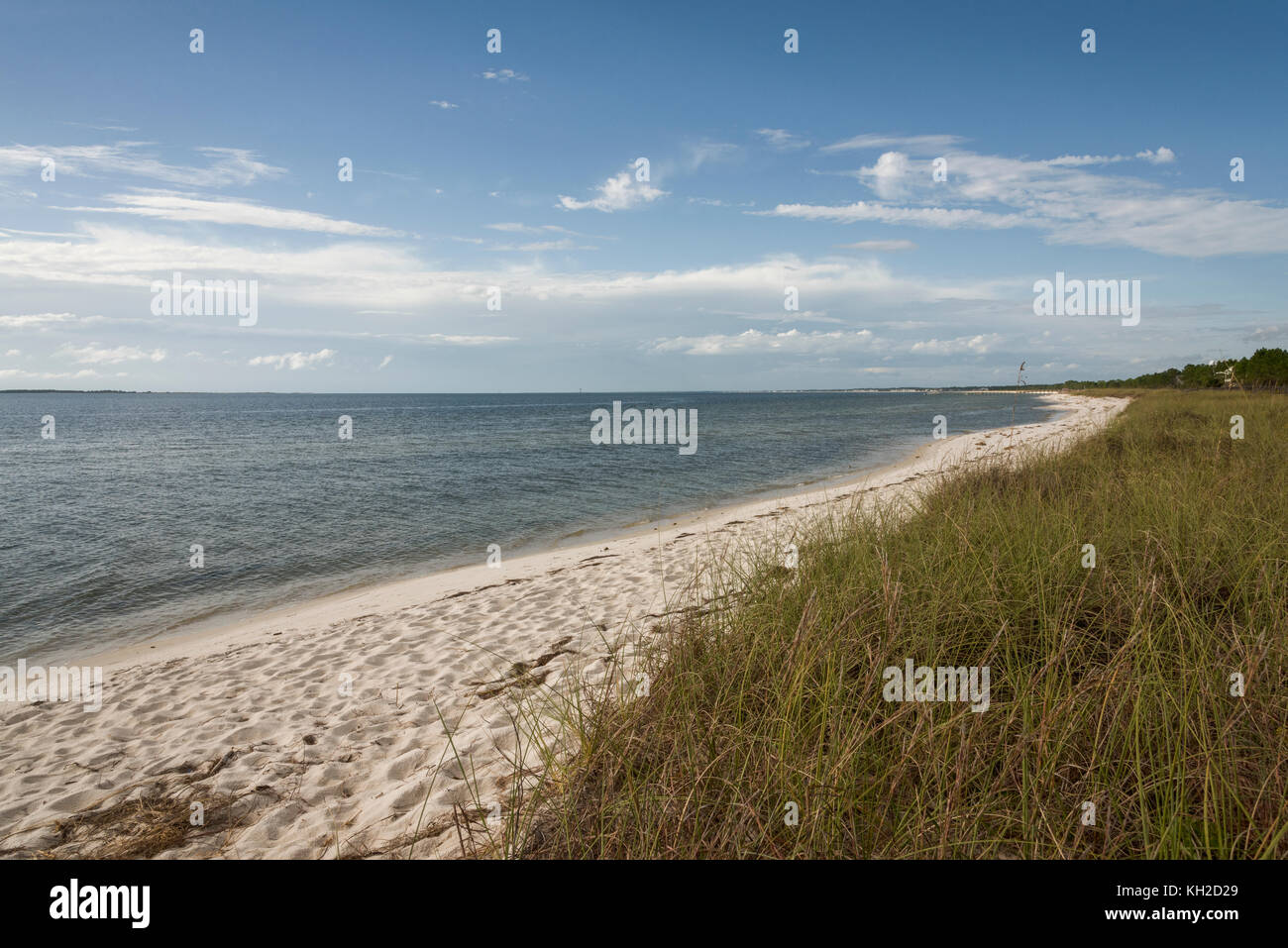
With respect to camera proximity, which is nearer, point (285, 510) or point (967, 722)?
point (967, 722)

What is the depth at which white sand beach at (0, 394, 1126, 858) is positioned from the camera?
3896 mm

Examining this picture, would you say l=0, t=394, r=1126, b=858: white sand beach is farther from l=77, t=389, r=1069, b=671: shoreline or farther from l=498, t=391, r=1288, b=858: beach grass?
l=498, t=391, r=1288, b=858: beach grass

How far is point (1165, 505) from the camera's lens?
601 centimetres

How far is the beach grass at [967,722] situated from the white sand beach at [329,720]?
0.70 metres

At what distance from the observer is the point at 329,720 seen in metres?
5.51

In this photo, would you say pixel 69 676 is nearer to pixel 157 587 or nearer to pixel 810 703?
pixel 157 587

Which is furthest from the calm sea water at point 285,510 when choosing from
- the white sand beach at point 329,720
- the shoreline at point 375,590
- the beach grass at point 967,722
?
the beach grass at point 967,722

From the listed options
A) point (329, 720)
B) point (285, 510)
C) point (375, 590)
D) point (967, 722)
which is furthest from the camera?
point (285, 510)

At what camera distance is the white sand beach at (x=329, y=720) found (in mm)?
3896

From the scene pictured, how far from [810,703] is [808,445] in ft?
123

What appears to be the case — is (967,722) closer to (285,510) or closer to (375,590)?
(375,590)

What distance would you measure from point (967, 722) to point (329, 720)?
519 cm

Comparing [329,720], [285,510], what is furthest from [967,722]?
[285,510]
